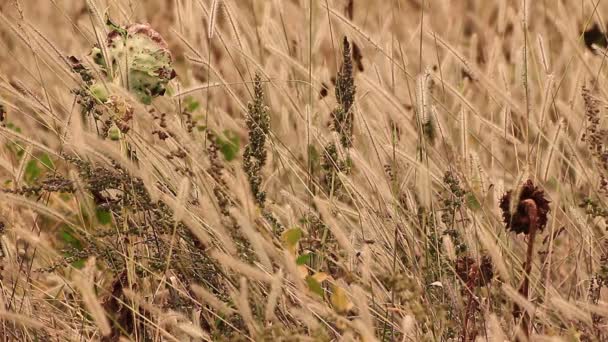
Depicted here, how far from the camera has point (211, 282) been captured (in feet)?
5.90

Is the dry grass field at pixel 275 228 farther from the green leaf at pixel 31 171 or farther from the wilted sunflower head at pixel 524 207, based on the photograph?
the green leaf at pixel 31 171

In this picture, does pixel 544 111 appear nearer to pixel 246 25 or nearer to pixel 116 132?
pixel 116 132

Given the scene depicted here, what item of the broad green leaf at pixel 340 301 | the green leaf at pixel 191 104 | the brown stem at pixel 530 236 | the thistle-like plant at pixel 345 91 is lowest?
the broad green leaf at pixel 340 301

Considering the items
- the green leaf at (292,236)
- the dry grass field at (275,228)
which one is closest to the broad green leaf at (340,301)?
the dry grass field at (275,228)

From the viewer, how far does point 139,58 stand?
176 centimetres

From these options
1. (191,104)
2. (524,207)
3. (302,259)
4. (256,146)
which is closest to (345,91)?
(256,146)

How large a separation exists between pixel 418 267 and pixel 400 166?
0.39 metres

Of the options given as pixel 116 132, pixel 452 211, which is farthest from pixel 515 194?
pixel 116 132

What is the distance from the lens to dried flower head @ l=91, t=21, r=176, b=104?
1762 mm

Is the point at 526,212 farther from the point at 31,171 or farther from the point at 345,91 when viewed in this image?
the point at 31,171

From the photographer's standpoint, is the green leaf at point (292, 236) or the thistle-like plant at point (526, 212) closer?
the thistle-like plant at point (526, 212)

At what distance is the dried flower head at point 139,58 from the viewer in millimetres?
1762

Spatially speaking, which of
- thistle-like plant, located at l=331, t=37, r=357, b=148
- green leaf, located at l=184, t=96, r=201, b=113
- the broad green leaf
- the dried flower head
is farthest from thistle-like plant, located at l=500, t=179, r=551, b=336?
green leaf, located at l=184, t=96, r=201, b=113

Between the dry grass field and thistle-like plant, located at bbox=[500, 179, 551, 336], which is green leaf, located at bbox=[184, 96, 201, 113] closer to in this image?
the dry grass field
